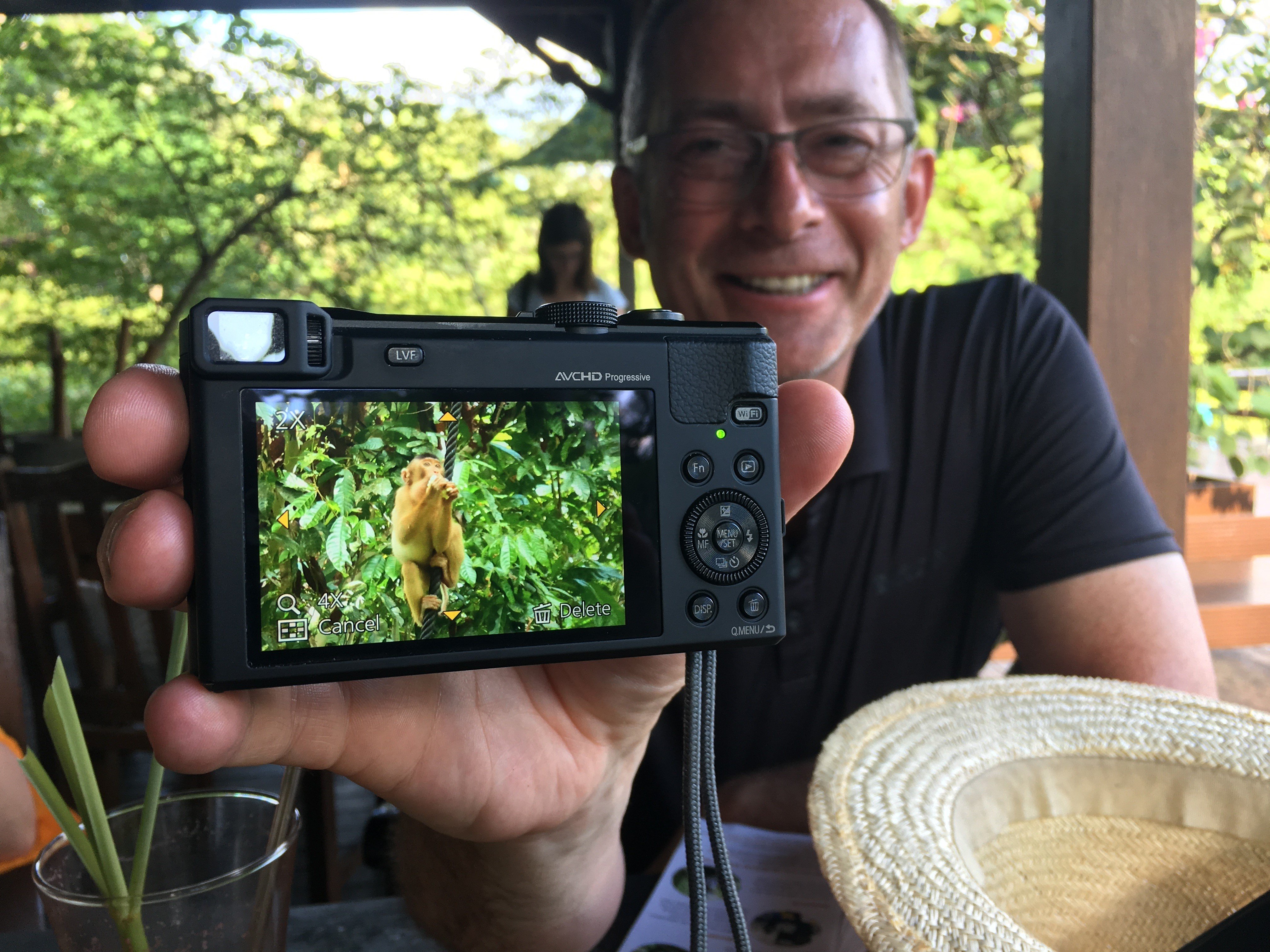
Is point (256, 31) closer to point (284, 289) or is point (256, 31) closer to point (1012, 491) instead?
point (284, 289)

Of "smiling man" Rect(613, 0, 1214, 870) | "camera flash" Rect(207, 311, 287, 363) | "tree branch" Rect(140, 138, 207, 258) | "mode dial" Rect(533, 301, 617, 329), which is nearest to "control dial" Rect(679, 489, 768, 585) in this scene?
"mode dial" Rect(533, 301, 617, 329)

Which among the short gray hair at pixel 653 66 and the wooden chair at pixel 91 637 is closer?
the short gray hair at pixel 653 66

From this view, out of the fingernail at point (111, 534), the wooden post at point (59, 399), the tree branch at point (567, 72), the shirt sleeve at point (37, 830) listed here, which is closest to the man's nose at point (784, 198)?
the fingernail at point (111, 534)

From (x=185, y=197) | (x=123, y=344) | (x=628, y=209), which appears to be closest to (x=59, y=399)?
(x=123, y=344)

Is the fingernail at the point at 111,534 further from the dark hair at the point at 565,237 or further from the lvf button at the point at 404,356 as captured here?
the dark hair at the point at 565,237

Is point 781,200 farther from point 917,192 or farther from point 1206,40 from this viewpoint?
point 1206,40

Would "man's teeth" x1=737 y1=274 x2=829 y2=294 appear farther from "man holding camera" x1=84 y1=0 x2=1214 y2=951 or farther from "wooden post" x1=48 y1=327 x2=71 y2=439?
"wooden post" x1=48 y1=327 x2=71 y2=439

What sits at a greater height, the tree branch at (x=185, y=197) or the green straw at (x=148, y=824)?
the tree branch at (x=185, y=197)
